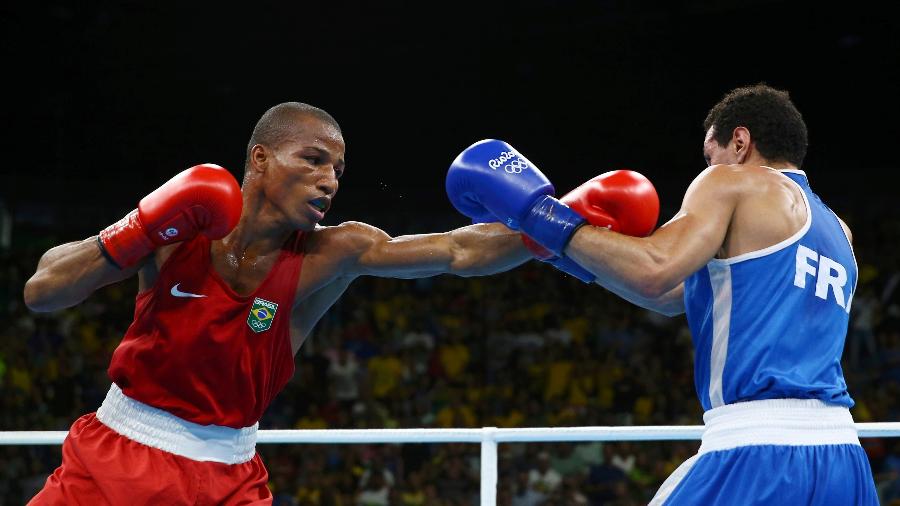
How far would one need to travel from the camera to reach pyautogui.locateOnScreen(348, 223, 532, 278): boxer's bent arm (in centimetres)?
263

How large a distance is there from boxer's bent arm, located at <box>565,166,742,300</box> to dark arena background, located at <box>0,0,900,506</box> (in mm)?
5500

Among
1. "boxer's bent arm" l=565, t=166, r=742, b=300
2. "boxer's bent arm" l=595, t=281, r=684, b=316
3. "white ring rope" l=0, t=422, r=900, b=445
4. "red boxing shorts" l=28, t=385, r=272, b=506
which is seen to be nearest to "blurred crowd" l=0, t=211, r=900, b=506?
"white ring rope" l=0, t=422, r=900, b=445

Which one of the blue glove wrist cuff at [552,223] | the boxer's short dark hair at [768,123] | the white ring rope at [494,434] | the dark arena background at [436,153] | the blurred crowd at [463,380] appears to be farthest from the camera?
the dark arena background at [436,153]

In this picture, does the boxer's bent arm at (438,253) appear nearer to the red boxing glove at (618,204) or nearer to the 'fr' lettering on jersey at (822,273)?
the red boxing glove at (618,204)

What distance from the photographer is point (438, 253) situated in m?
2.65

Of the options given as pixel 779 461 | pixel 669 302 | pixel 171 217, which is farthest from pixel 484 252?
pixel 779 461

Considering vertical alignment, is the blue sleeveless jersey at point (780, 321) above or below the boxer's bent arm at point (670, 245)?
below

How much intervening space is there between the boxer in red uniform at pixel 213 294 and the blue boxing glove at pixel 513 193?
0.19 metres

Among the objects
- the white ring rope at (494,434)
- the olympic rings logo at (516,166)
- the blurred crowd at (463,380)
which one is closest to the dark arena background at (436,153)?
the blurred crowd at (463,380)

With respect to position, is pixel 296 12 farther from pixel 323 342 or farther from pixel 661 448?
pixel 661 448

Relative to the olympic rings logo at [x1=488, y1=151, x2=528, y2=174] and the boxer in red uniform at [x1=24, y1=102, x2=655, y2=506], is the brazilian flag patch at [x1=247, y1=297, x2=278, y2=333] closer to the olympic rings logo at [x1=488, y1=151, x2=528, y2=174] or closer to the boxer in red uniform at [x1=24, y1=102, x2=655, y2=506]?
the boxer in red uniform at [x1=24, y1=102, x2=655, y2=506]

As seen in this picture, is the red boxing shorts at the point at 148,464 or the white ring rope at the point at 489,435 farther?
the white ring rope at the point at 489,435

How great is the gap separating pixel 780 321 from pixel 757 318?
0.05 m

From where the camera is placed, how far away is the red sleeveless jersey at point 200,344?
239cm
